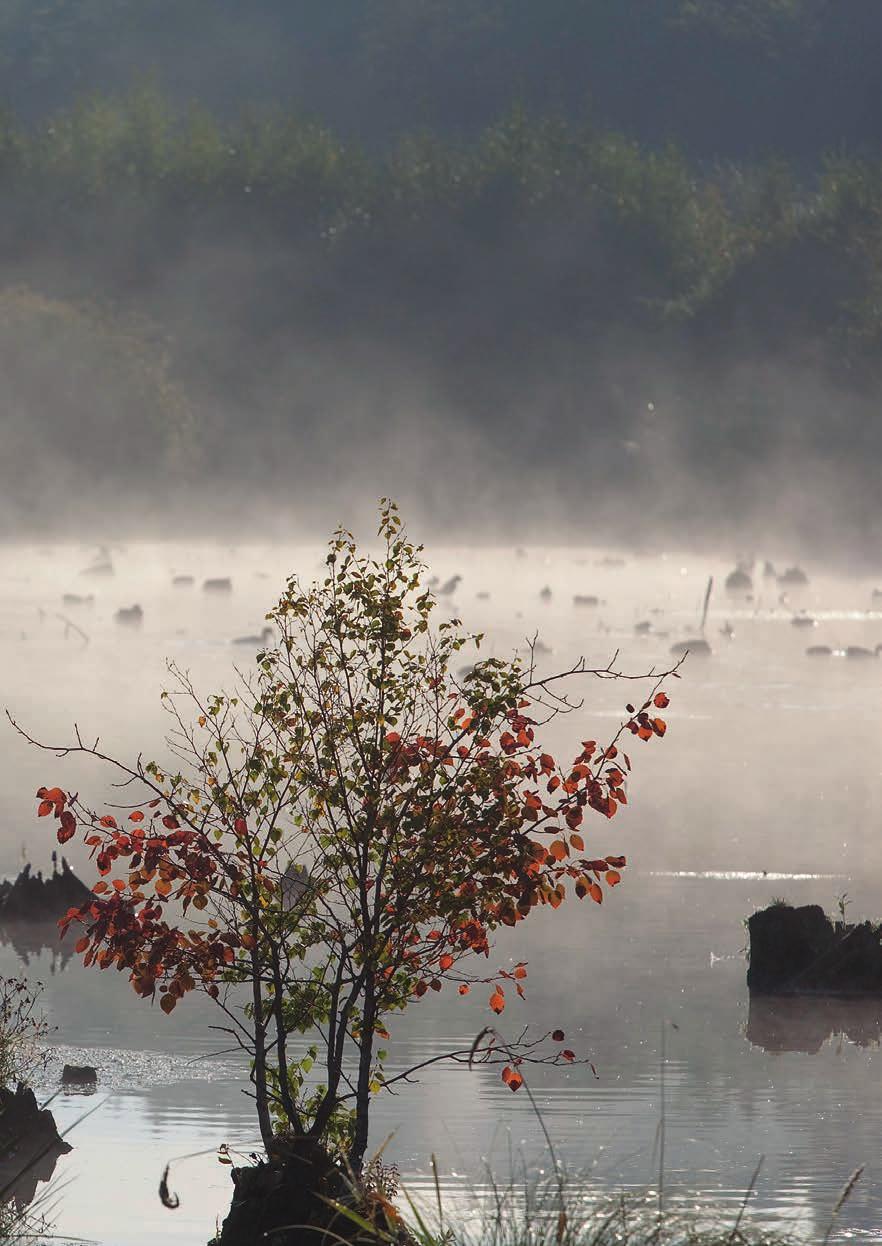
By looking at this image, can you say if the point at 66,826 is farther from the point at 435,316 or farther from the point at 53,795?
the point at 435,316

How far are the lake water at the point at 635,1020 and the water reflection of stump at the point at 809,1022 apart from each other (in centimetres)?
3

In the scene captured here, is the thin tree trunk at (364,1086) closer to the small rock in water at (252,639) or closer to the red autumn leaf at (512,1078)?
the red autumn leaf at (512,1078)

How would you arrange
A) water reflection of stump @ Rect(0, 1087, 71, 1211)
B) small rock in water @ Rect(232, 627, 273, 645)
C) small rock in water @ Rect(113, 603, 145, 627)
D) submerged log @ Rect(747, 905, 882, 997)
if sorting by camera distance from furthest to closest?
1. small rock in water @ Rect(113, 603, 145, 627)
2. small rock in water @ Rect(232, 627, 273, 645)
3. submerged log @ Rect(747, 905, 882, 997)
4. water reflection of stump @ Rect(0, 1087, 71, 1211)

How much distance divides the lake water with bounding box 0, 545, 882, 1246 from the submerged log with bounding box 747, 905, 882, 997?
28 cm

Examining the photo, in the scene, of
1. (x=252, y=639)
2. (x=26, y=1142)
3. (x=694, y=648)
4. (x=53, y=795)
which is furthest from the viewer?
(x=694, y=648)

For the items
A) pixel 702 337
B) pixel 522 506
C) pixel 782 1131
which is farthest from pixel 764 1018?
pixel 702 337

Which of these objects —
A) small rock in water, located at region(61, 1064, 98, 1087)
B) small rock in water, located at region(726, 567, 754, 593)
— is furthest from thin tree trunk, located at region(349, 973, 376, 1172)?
small rock in water, located at region(726, 567, 754, 593)

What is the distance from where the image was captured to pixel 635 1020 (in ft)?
67.5

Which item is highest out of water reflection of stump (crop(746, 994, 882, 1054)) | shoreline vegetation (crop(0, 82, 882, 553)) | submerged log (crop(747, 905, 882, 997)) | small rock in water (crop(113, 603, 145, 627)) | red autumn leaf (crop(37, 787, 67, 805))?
shoreline vegetation (crop(0, 82, 882, 553))

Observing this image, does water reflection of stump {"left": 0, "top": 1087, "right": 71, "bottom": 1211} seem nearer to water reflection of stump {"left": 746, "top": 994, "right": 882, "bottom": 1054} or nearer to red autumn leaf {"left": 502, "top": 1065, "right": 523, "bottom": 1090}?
red autumn leaf {"left": 502, "top": 1065, "right": 523, "bottom": 1090}

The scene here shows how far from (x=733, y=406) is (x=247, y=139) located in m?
28.3

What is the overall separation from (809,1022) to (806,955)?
4.54 feet

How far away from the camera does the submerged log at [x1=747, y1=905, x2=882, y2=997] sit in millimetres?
21391

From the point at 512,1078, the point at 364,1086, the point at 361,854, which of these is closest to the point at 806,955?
the point at 512,1078
